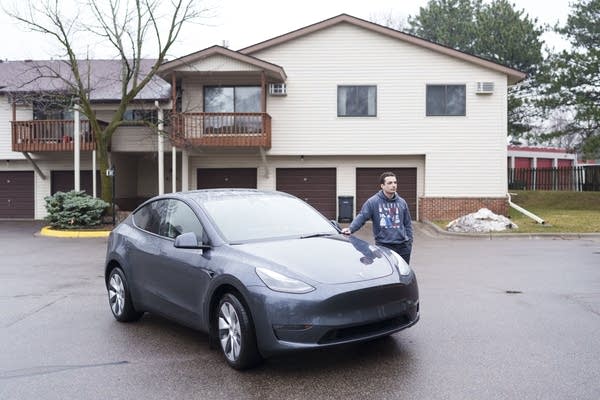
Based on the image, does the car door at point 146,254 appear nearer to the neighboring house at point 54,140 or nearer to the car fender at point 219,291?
the car fender at point 219,291

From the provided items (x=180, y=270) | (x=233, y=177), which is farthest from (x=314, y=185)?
(x=180, y=270)

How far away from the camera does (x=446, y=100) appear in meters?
21.6

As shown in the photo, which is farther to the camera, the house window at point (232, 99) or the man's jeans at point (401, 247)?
the house window at point (232, 99)

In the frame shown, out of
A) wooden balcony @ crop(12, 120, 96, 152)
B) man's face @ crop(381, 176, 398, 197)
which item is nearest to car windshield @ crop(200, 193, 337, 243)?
man's face @ crop(381, 176, 398, 197)

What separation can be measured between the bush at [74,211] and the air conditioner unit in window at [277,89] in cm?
743

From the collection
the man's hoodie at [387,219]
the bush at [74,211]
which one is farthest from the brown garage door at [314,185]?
the man's hoodie at [387,219]

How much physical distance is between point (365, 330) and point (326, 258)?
27.7 inches

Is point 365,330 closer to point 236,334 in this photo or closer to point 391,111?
point 236,334

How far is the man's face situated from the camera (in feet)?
21.6

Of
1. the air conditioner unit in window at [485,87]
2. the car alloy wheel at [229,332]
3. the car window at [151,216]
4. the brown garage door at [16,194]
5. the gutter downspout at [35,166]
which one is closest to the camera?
the car alloy wheel at [229,332]

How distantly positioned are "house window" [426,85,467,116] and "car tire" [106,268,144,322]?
17032 millimetres

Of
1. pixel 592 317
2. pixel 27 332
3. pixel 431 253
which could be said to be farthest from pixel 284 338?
pixel 431 253

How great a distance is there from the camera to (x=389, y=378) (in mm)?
4477

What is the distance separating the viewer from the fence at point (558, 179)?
98.9 ft
